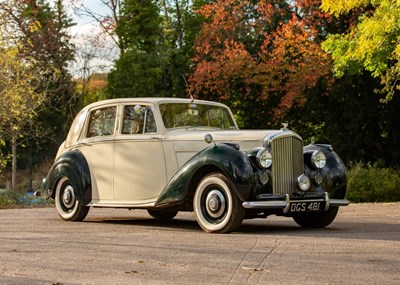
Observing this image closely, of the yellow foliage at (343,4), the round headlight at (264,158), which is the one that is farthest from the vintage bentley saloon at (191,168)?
the yellow foliage at (343,4)

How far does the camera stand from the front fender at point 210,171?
993cm

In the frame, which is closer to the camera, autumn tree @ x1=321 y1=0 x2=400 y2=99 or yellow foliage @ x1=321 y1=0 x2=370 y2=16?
autumn tree @ x1=321 y1=0 x2=400 y2=99

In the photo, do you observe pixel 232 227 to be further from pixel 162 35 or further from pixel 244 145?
pixel 162 35

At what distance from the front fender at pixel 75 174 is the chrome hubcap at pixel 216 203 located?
2648mm

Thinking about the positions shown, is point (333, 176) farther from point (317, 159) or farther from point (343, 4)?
point (343, 4)

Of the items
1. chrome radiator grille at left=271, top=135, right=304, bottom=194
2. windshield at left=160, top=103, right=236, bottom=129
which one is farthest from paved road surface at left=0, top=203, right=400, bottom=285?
windshield at left=160, top=103, right=236, bottom=129

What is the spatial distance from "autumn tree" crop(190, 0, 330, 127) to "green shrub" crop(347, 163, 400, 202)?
383 cm

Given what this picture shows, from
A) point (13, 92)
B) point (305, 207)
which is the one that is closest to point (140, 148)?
point (305, 207)

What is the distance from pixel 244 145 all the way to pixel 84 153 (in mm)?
2943

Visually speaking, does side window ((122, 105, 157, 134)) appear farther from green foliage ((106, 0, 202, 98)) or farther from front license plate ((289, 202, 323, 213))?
green foliage ((106, 0, 202, 98))

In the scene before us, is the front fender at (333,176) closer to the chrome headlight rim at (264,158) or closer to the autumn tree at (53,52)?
the chrome headlight rim at (264,158)

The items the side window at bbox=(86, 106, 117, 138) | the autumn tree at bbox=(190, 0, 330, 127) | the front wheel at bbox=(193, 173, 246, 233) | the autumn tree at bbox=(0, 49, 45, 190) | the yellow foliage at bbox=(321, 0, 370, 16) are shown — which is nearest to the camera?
the front wheel at bbox=(193, 173, 246, 233)

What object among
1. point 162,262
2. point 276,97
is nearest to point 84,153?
point 162,262

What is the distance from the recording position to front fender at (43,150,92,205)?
40.2 ft
